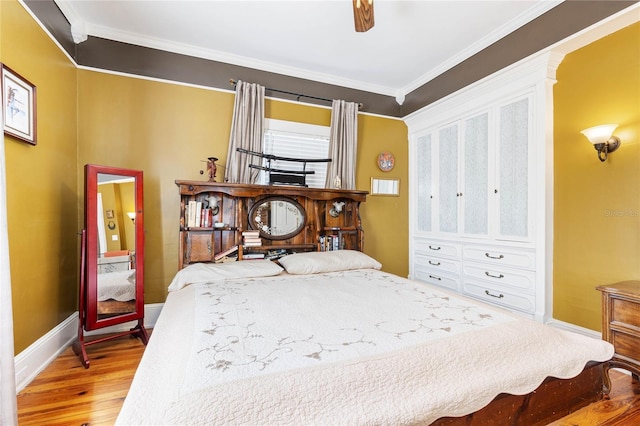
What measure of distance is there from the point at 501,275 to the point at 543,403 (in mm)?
1792

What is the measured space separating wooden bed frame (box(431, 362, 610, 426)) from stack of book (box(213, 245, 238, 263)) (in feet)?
7.67

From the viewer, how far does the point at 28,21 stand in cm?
197

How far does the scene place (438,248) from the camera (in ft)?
11.8

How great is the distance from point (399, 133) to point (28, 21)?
12.2 ft

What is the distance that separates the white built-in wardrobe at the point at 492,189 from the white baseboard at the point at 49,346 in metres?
3.25

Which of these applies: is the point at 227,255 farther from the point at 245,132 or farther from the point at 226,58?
the point at 226,58

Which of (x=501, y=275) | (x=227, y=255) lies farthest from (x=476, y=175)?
(x=227, y=255)

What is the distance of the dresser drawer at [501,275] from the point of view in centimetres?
261

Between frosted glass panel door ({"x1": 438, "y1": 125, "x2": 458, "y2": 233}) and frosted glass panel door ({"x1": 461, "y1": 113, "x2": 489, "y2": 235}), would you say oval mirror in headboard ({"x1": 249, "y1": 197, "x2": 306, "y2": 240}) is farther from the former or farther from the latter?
frosted glass panel door ({"x1": 461, "y1": 113, "x2": 489, "y2": 235})

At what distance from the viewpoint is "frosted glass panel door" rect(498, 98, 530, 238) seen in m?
2.65

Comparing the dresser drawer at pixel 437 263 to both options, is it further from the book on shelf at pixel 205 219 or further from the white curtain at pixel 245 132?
the book on shelf at pixel 205 219

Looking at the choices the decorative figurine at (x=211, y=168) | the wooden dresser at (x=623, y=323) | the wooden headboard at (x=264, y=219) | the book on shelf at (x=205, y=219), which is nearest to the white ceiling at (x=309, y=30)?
the decorative figurine at (x=211, y=168)

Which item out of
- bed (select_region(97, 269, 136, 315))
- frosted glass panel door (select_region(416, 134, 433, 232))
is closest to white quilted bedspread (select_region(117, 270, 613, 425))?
bed (select_region(97, 269, 136, 315))

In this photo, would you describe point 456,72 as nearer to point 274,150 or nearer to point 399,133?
point 399,133
